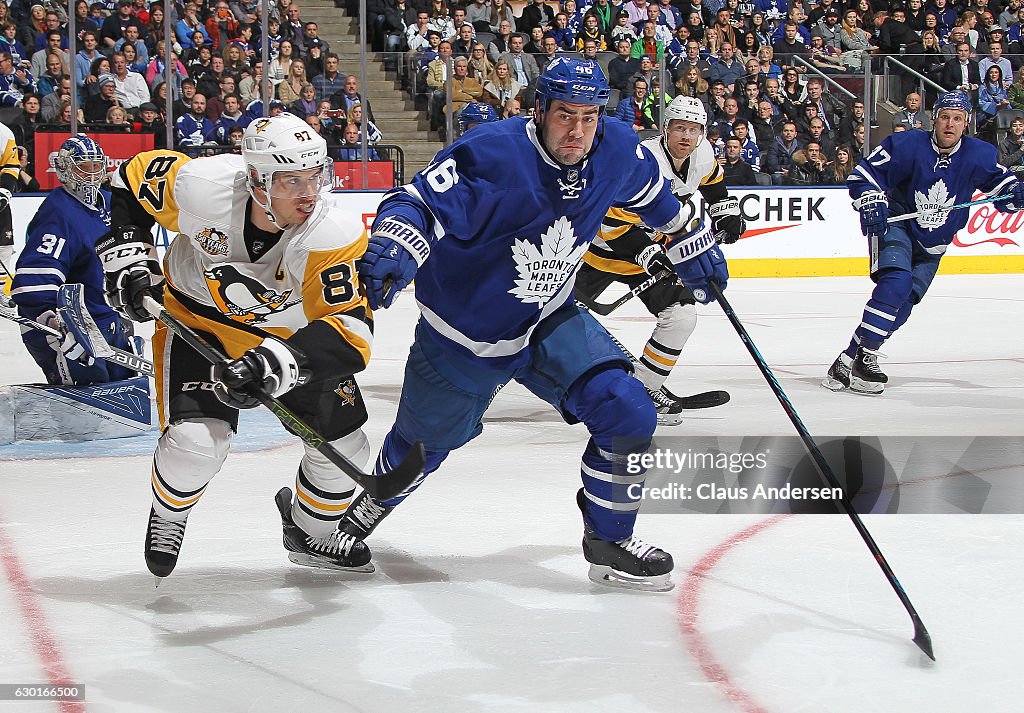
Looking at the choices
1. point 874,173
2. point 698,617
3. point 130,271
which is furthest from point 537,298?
point 874,173

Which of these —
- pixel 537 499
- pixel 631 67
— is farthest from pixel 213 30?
pixel 537 499

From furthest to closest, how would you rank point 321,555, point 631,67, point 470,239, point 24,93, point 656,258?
point 631,67 < point 24,93 < point 656,258 < point 321,555 < point 470,239

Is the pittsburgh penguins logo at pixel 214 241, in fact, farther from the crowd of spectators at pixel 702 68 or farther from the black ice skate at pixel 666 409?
the crowd of spectators at pixel 702 68

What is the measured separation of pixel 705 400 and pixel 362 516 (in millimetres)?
2367

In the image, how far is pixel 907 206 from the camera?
622cm

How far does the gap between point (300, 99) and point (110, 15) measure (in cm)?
165

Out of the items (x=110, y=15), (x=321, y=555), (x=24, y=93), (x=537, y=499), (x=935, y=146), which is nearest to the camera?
(x=321, y=555)

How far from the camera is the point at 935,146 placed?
20.3ft

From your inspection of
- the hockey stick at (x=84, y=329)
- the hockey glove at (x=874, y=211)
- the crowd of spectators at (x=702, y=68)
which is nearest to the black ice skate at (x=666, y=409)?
the hockey glove at (x=874, y=211)

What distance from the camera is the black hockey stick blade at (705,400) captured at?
5.17 m

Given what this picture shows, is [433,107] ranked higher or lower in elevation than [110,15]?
lower

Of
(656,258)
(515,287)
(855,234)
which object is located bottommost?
(855,234)

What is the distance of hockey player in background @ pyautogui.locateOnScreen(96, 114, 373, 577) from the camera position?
272 centimetres

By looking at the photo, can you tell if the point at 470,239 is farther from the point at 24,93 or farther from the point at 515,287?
the point at 24,93
